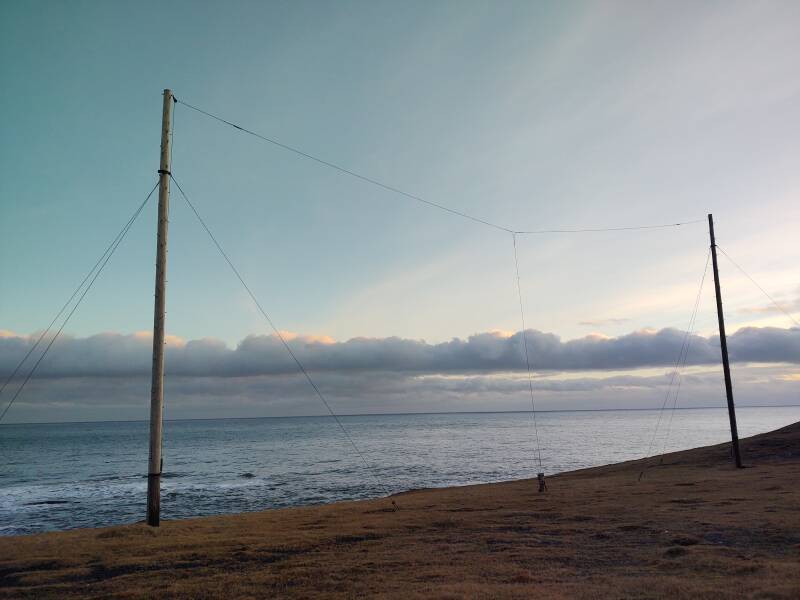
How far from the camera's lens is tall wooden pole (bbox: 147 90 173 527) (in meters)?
14.7

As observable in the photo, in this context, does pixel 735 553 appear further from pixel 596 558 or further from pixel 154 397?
pixel 154 397

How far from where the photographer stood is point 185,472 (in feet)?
202

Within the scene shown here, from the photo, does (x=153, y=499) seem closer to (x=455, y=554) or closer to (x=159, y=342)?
(x=159, y=342)

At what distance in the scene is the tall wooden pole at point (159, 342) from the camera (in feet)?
48.2

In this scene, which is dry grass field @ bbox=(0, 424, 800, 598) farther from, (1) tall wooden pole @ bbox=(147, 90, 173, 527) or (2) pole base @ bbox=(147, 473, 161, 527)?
(1) tall wooden pole @ bbox=(147, 90, 173, 527)

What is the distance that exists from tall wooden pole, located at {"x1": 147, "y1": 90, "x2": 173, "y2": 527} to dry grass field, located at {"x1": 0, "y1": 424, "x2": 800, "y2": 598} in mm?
1099

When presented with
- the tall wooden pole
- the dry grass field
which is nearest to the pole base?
the tall wooden pole

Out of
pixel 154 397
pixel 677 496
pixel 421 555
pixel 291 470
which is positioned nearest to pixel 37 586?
pixel 154 397

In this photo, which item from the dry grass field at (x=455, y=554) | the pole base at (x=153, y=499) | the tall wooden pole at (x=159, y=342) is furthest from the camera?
the pole base at (x=153, y=499)

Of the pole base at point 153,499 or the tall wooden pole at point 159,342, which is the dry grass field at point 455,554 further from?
the tall wooden pole at point 159,342

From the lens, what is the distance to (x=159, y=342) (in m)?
15.2

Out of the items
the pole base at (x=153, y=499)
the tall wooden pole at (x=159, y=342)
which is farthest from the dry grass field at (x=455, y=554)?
the tall wooden pole at (x=159, y=342)

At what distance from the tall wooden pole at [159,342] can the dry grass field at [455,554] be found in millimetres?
1099

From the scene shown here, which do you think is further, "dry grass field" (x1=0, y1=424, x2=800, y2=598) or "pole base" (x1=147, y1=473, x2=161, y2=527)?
"pole base" (x1=147, y1=473, x2=161, y2=527)
